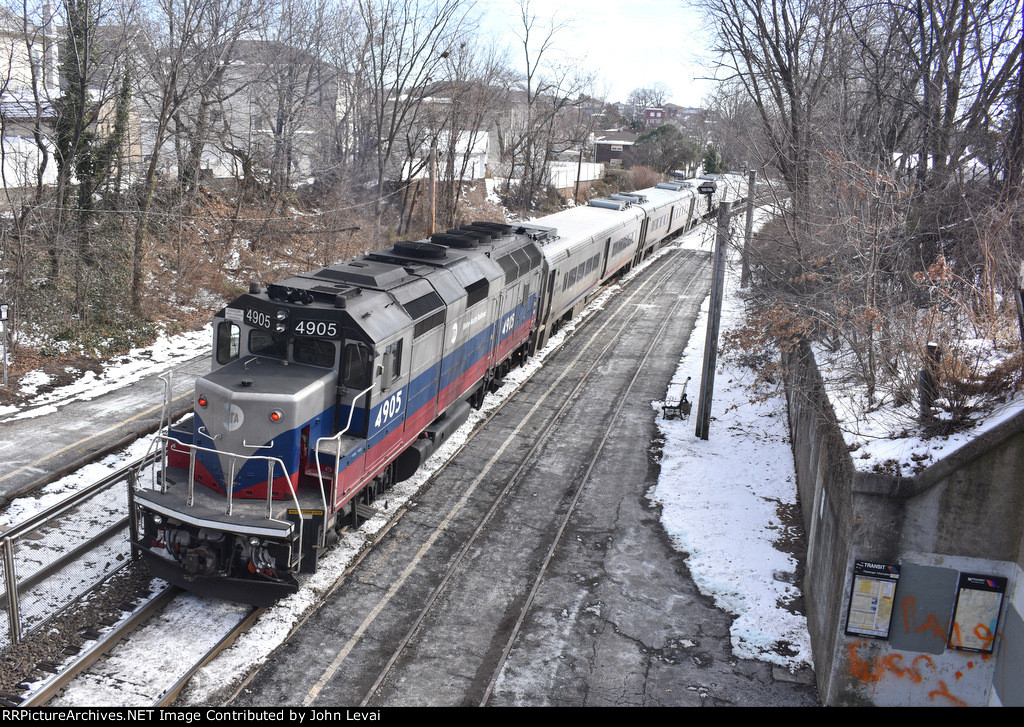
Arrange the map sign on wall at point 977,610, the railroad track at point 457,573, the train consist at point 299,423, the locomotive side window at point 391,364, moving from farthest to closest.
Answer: the locomotive side window at point 391,364, the train consist at point 299,423, the railroad track at point 457,573, the map sign on wall at point 977,610

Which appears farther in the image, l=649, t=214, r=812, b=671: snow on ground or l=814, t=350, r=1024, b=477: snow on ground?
l=649, t=214, r=812, b=671: snow on ground

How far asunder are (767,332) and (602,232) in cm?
1600

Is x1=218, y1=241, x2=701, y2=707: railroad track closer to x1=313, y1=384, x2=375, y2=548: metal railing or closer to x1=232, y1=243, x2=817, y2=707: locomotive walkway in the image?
x1=232, y1=243, x2=817, y2=707: locomotive walkway

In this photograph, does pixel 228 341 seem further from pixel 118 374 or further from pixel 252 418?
pixel 118 374

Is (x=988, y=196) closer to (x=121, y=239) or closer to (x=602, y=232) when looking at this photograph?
(x=602, y=232)

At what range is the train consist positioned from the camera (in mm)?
9758

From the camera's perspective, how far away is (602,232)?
29453 millimetres

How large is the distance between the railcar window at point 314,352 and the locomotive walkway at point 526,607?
332 cm

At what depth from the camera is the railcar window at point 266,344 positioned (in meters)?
11.2

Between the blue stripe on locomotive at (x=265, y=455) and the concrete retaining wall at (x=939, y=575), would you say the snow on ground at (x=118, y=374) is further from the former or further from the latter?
the concrete retaining wall at (x=939, y=575)

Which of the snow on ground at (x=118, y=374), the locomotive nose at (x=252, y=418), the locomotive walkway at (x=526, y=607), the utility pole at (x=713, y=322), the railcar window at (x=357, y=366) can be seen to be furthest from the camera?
the snow on ground at (x=118, y=374)

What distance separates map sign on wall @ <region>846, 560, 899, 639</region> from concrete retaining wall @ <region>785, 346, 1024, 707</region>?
0.04 meters

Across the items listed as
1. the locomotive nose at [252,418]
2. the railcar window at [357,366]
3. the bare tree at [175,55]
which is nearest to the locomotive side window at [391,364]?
the railcar window at [357,366]

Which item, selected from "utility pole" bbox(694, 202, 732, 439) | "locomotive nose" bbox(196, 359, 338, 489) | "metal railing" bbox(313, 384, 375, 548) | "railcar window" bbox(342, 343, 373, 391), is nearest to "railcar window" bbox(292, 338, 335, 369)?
"railcar window" bbox(342, 343, 373, 391)
